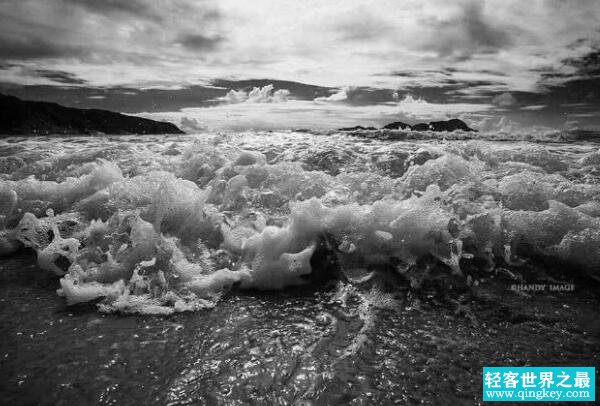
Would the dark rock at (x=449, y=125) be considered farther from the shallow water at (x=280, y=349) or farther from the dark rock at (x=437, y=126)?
the shallow water at (x=280, y=349)

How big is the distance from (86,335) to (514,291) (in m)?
3.80

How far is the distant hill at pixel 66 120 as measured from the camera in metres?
26.2

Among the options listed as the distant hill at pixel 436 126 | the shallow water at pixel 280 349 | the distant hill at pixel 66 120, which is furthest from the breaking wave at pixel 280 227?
the distant hill at pixel 66 120

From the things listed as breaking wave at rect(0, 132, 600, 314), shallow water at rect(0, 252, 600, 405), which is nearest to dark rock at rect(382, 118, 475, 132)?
breaking wave at rect(0, 132, 600, 314)

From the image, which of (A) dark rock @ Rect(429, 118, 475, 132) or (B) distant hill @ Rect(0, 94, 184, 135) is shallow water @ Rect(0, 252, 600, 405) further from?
(B) distant hill @ Rect(0, 94, 184, 135)

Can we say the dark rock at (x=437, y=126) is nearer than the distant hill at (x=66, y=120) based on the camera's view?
Yes

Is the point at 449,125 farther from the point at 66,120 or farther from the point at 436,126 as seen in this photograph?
the point at 66,120

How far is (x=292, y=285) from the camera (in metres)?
3.54

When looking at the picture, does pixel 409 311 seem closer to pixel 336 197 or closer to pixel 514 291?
pixel 514 291

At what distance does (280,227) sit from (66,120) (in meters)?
32.9

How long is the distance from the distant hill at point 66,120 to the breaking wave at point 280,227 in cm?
2178

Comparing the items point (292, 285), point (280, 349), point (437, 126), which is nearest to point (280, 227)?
point (292, 285)

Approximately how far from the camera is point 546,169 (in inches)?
251

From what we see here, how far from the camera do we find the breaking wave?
140 inches
